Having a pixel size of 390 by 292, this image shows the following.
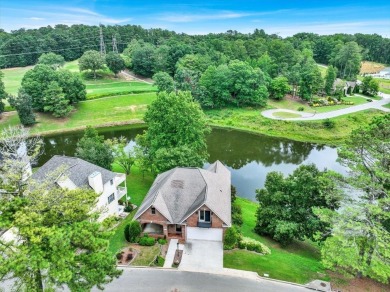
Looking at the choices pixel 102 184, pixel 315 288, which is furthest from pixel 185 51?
pixel 315 288

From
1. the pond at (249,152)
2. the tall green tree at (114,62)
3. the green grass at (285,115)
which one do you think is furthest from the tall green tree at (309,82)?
the tall green tree at (114,62)

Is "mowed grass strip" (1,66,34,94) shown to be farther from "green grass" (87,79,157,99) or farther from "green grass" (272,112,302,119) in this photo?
"green grass" (272,112,302,119)

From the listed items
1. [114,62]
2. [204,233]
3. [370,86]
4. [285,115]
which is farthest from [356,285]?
[114,62]

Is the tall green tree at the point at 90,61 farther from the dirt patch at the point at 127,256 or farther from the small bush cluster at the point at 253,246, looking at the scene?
the small bush cluster at the point at 253,246

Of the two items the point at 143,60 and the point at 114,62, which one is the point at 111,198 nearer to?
the point at 114,62

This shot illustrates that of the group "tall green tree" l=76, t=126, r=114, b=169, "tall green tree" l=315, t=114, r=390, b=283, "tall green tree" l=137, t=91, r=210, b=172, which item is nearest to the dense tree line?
"tall green tree" l=137, t=91, r=210, b=172

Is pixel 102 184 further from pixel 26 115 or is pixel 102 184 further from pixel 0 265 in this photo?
pixel 26 115
